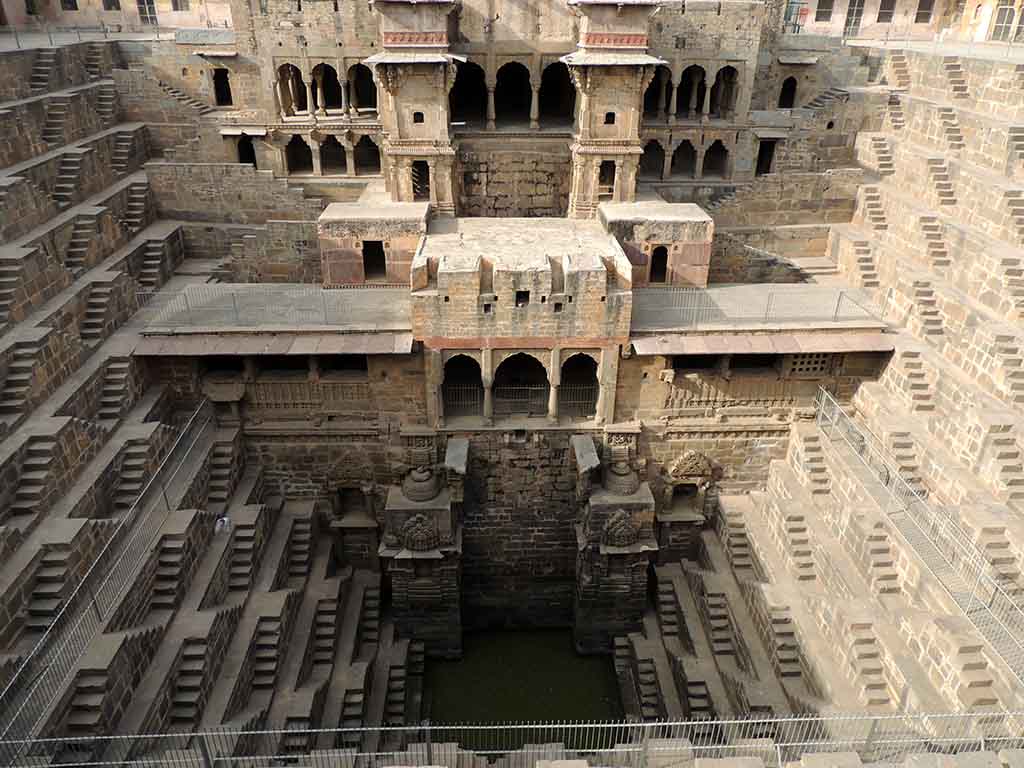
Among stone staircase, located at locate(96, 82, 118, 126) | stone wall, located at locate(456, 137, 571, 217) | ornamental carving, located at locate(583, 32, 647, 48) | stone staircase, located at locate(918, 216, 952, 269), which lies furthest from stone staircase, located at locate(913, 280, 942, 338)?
stone staircase, located at locate(96, 82, 118, 126)

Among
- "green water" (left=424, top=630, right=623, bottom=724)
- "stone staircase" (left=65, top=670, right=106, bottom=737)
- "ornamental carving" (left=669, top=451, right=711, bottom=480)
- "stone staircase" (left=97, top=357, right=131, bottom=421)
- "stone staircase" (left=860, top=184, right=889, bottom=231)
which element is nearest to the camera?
"stone staircase" (left=65, top=670, right=106, bottom=737)

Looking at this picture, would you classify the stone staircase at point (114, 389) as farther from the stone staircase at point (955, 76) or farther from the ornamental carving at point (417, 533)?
the stone staircase at point (955, 76)

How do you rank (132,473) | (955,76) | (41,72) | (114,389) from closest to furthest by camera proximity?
(132,473)
(114,389)
(41,72)
(955,76)

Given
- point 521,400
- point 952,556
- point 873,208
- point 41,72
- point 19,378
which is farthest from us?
point 41,72

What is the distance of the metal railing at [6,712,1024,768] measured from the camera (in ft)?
37.1

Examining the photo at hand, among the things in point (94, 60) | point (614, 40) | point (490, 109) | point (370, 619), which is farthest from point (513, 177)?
point (94, 60)

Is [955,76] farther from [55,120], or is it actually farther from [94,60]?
[94,60]

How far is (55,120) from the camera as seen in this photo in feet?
70.9

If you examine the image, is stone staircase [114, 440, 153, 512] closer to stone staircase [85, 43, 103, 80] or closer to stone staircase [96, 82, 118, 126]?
stone staircase [96, 82, 118, 126]

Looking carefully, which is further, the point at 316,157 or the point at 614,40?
the point at 316,157

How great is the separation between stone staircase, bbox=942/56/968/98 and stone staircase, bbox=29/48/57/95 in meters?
28.0

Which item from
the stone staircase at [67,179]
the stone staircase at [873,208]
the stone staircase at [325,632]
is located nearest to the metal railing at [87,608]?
the stone staircase at [325,632]

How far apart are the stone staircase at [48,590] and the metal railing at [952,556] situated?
15735mm

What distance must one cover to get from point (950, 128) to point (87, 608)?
24.9 metres
